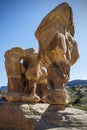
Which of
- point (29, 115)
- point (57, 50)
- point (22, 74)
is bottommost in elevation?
point (29, 115)

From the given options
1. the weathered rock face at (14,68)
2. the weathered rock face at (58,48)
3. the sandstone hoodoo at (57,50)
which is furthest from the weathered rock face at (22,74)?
the weathered rock face at (58,48)

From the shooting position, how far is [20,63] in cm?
1438

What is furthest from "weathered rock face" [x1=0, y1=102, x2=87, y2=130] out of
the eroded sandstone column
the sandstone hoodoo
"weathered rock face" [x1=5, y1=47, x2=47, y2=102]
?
the eroded sandstone column

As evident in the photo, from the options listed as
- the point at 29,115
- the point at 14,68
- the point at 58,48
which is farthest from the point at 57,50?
the point at 14,68

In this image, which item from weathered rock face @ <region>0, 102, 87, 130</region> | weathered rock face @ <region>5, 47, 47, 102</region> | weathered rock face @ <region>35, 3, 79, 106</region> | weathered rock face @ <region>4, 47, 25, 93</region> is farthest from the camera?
weathered rock face @ <region>4, 47, 25, 93</region>

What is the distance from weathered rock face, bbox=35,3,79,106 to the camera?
9.40 meters

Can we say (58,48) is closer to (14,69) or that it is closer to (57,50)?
(57,50)

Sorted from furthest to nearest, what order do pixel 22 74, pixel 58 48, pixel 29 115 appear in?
1. pixel 22 74
2. pixel 29 115
3. pixel 58 48

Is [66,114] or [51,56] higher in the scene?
[51,56]

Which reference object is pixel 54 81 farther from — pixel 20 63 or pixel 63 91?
pixel 20 63

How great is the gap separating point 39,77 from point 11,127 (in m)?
3.19

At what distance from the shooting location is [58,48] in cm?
936

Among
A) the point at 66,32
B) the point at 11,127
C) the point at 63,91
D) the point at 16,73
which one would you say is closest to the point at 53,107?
the point at 63,91

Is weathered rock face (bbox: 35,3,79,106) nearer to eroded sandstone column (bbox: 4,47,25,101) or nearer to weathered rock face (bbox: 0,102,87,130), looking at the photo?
weathered rock face (bbox: 0,102,87,130)
